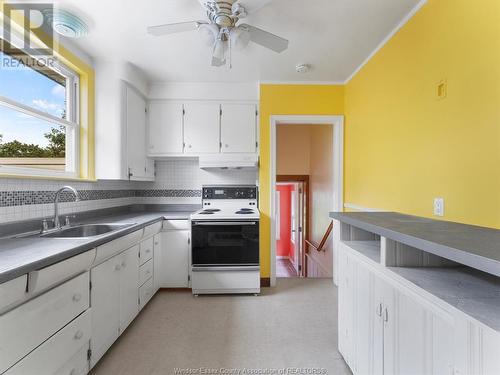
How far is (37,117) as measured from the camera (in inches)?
77.4

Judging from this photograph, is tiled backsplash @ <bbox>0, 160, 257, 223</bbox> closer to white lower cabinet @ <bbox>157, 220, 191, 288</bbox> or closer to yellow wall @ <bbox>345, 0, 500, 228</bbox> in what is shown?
white lower cabinet @ <bbox>157, 220, 191, 288</bbox>

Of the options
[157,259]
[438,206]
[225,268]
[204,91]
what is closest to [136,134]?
[204,91]

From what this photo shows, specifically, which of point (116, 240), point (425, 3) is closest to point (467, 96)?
point (425, 3)

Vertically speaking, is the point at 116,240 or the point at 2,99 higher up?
the point at 2,99

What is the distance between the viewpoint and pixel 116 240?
1850 millimetres

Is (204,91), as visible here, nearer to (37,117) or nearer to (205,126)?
(205,126)

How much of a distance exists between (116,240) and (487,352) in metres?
1.99

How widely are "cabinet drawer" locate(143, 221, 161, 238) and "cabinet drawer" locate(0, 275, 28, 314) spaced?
4.26ft

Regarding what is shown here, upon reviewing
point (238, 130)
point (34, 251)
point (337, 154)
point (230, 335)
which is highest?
point (238, 130)

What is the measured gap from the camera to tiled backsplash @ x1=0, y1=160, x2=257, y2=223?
172cm

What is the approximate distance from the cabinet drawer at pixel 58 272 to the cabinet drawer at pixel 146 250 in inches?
31.9

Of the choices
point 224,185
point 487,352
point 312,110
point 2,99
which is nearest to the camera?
point 487,352

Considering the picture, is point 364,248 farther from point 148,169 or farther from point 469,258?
point 148,169

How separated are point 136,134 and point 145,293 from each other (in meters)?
1.68
